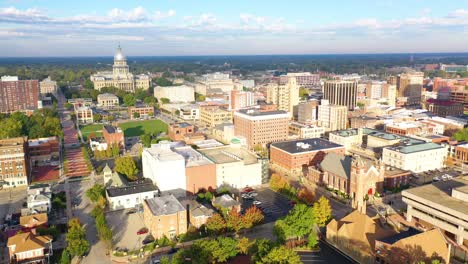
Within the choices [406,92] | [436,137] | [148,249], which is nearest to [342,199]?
[148,249]

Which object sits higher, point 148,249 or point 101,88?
point 101,88

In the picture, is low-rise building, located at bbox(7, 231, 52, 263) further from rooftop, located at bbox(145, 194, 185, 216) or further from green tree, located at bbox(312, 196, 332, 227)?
green tree, located at bbox(312, 196, 332, 227)

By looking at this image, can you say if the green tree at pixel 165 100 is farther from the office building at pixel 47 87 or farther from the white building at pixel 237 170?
the white building at pixel 237 170

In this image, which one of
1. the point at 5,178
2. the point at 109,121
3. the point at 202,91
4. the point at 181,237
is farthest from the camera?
the point at 202,91

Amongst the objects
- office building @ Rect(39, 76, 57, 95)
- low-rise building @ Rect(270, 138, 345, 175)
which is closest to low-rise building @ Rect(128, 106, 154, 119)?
office building @ Rect(39, 76, 57, 95)

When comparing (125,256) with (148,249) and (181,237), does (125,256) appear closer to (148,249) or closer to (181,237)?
(148,249)

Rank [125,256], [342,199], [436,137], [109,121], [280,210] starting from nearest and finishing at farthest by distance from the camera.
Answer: [125,256], [280,210], [342,199], [436,137], [109,121]
